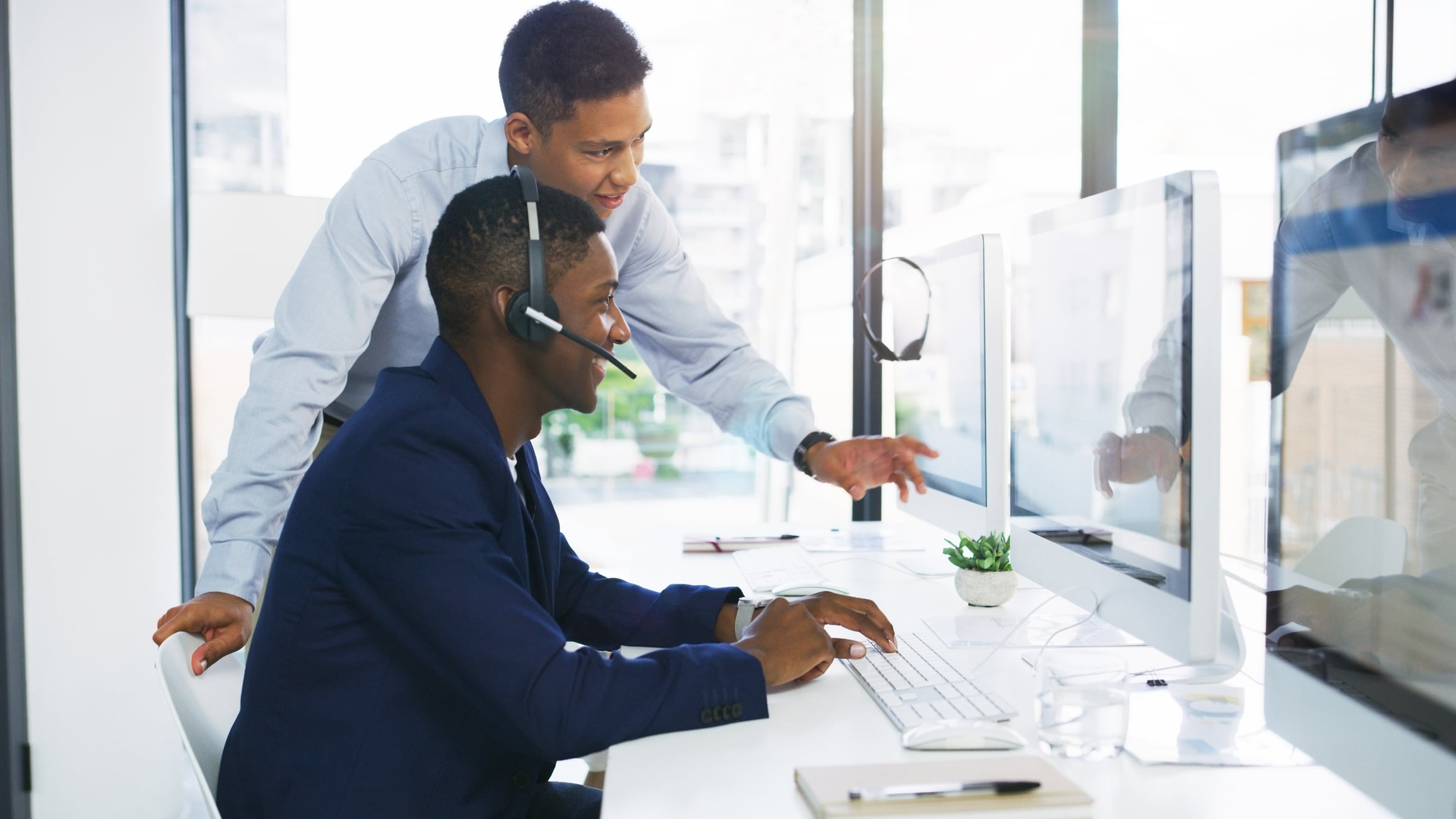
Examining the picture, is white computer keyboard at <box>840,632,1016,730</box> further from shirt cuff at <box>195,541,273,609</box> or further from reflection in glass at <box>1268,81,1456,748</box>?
shirt cuff at <box>195,541,273,609</box>

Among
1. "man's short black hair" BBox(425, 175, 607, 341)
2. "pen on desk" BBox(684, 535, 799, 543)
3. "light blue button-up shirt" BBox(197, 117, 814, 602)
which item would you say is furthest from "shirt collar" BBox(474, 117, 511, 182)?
"pen on desk" BBox(684, 535, 799, 543)

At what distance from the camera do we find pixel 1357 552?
0.72 m

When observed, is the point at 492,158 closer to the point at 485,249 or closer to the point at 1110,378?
the point at 485,249

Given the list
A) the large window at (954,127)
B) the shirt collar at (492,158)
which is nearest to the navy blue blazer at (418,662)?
the shirt collar at (492,158)

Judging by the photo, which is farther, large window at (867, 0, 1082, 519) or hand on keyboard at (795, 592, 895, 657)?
large window at (867, 0, 1082, 519)

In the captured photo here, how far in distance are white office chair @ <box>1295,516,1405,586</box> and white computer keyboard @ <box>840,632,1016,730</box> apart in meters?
0.35

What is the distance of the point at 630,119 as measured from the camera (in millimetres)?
1612

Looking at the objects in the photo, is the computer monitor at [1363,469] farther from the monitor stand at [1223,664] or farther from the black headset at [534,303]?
the black headset at [534,303]

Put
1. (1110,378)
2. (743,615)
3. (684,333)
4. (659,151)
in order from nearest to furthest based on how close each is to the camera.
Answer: (1110,378) → (743,615) → (684,333) → (659,151)

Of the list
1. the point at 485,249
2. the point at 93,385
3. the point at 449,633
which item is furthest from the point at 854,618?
the point at 93,385

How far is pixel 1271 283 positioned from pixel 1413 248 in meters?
0.15

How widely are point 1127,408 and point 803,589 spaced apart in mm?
633

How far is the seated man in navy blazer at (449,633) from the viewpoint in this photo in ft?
3.04

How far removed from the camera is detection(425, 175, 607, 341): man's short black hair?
1101mm
